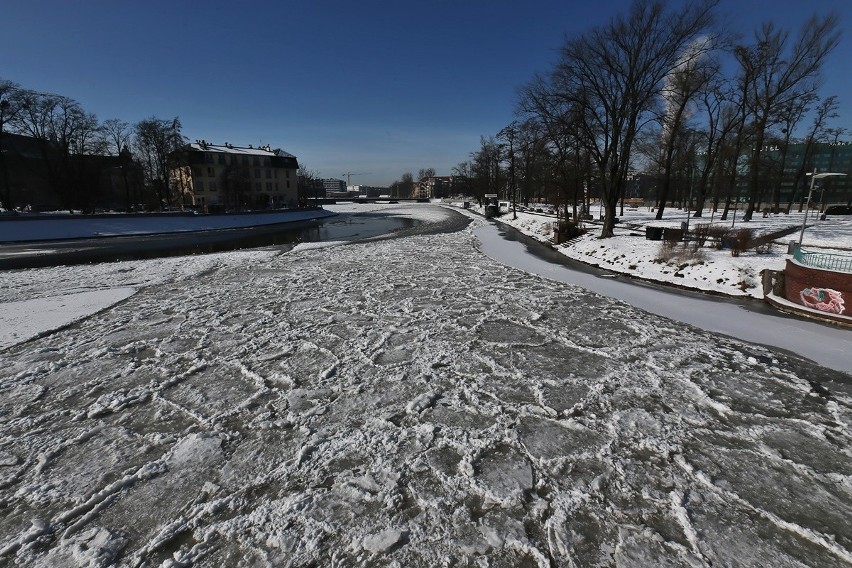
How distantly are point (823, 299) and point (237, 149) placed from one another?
305ft

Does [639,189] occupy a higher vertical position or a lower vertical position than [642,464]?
higher

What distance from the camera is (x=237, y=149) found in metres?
81.2

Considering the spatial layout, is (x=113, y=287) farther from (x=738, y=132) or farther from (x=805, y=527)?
(x=738, y=132)

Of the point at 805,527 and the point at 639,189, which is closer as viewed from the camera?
the point at 805,527

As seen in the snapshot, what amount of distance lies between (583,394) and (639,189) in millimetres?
118781

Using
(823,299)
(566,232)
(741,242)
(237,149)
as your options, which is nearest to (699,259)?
(741,242)

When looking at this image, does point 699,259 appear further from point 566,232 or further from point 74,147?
point 74,147

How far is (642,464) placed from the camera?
433cm

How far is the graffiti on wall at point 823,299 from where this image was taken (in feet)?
30.9

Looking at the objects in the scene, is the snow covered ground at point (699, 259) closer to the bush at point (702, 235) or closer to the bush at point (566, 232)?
the bush at point (702, 235)

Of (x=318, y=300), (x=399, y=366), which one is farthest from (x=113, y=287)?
(x=399, y=366)

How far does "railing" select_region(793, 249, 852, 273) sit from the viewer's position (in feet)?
31.0

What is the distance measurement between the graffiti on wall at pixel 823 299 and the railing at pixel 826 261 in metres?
0.59

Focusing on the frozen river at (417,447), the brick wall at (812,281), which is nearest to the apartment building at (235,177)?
the frozen river at (417,447)
